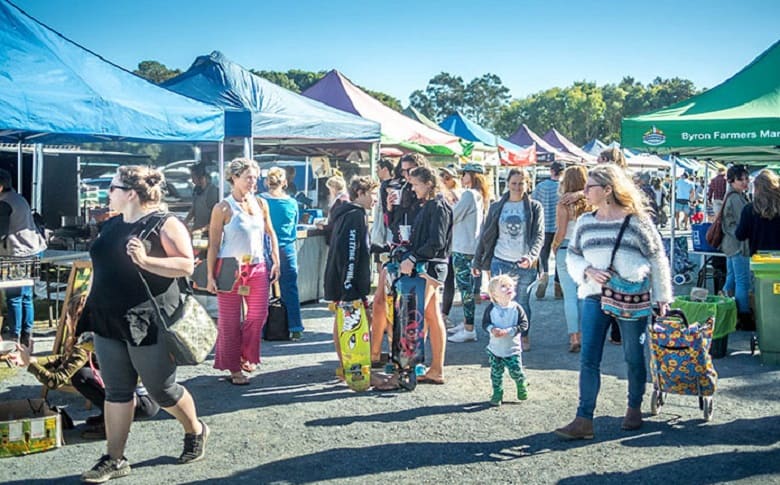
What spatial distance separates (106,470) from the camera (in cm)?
424

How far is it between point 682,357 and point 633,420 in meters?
0.55

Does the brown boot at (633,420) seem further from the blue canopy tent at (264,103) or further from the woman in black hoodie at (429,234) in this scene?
the blue canopy tent at (264,103)

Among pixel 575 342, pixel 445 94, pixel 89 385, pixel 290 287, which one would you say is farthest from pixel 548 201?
pixel 445 94

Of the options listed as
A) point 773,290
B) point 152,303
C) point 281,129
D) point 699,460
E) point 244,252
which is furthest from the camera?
point 281,129

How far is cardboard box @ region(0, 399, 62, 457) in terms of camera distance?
4656 mm

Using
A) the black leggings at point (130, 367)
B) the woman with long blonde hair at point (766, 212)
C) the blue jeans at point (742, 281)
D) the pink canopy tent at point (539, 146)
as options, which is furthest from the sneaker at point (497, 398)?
the pink canopy tent at point (539, 146)

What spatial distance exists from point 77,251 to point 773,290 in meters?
8.06

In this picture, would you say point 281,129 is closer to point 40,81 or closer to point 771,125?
point 40,81

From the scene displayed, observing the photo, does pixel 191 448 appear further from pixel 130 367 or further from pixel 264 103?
pixel 264 103

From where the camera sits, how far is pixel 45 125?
6.36m

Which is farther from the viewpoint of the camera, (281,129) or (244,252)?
(281,129)

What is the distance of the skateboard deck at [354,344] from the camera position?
20.1ft

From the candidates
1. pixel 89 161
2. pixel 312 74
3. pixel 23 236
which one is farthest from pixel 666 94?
pixel 23 236

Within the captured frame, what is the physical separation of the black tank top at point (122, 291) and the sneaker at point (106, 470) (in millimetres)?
707
